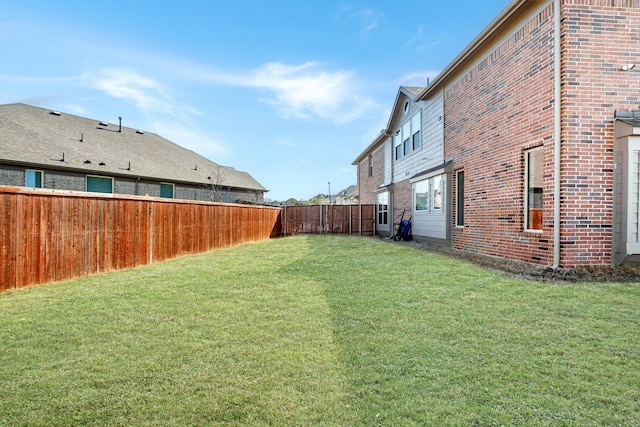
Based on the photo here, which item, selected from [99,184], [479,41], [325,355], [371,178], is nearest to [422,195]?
[479,41]

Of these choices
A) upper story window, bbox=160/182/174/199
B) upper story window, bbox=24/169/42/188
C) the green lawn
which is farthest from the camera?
upper story window, bbox=160/182/174/199

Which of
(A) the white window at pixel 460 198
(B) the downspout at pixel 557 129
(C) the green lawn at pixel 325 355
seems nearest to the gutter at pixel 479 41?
(B) the downspout at pixel 557 129

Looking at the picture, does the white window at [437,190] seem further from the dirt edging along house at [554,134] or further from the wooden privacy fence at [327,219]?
the wooden privacy fence at [327,219]

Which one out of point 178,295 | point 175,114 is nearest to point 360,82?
point 175,114

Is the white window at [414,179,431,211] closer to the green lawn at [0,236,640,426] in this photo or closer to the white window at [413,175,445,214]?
the white window at [413,175,445,214]

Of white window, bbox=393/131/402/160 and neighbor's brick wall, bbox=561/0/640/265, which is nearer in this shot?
neighbor's brick wall, bbox=561/0/640/265

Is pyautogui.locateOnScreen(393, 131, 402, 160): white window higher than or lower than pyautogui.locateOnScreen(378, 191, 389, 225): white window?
higher

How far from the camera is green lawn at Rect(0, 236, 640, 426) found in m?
2.04

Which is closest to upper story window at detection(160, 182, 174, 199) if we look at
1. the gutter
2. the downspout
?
the gutter

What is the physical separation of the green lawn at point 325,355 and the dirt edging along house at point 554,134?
1486mm

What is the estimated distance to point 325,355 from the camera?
2824 mm

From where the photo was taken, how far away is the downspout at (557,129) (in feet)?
19.8

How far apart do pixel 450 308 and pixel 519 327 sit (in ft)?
2.64

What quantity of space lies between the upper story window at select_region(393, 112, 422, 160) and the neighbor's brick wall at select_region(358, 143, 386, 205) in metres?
2.88
